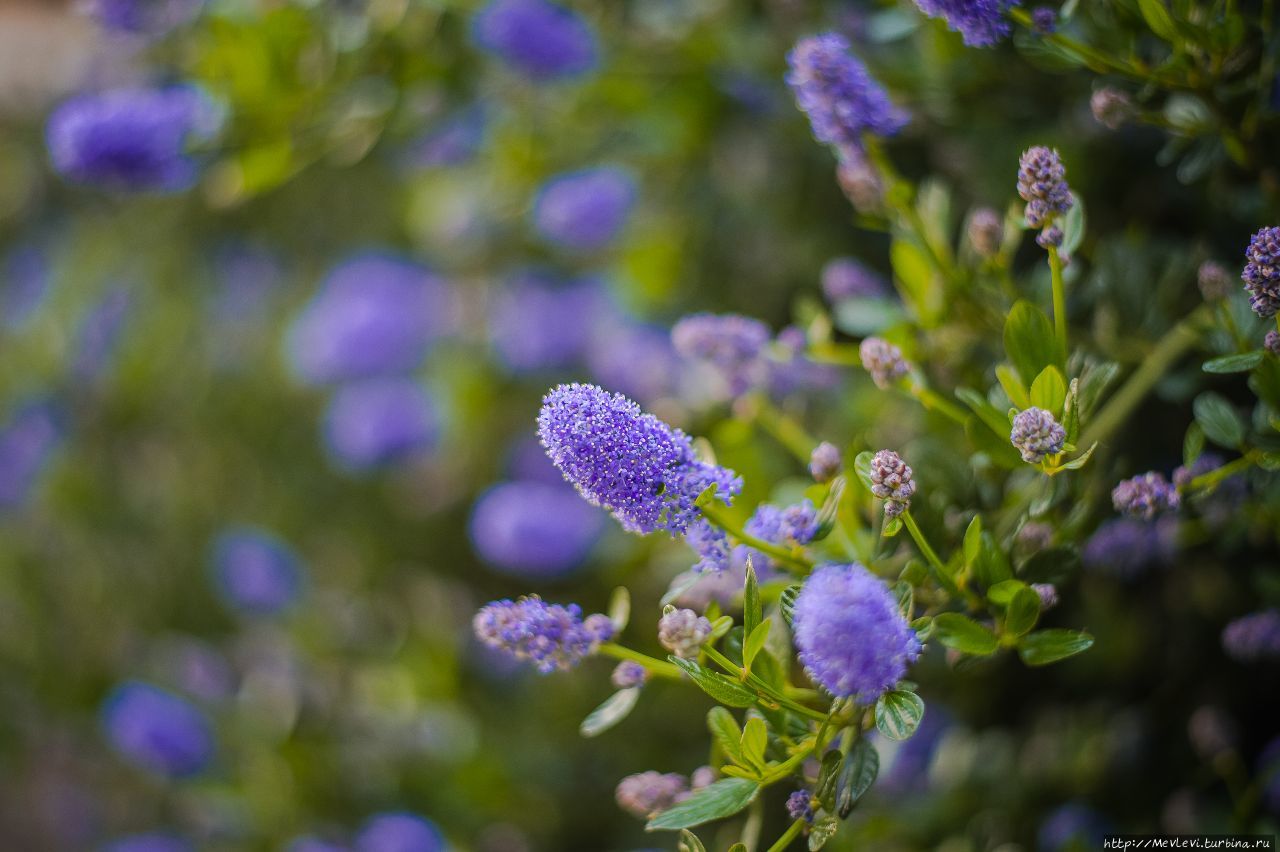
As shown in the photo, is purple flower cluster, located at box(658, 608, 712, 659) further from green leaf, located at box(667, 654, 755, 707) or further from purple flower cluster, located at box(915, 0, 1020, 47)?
purple flower cluster, located at box(915, 0, 1020, 47)

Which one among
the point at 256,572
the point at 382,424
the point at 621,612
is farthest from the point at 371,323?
the point at 621,612

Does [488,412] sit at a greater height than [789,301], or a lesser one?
lesser

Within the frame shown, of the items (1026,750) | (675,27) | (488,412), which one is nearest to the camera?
(1026,750)

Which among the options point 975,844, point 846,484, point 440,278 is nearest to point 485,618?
point 846,484

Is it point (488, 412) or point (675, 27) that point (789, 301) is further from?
point (488, 412)

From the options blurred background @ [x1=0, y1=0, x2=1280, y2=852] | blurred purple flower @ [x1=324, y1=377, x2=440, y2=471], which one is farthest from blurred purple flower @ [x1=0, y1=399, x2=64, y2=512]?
blurred purple flower @ [x1=324, y1=377, x2=440, y2=471]
